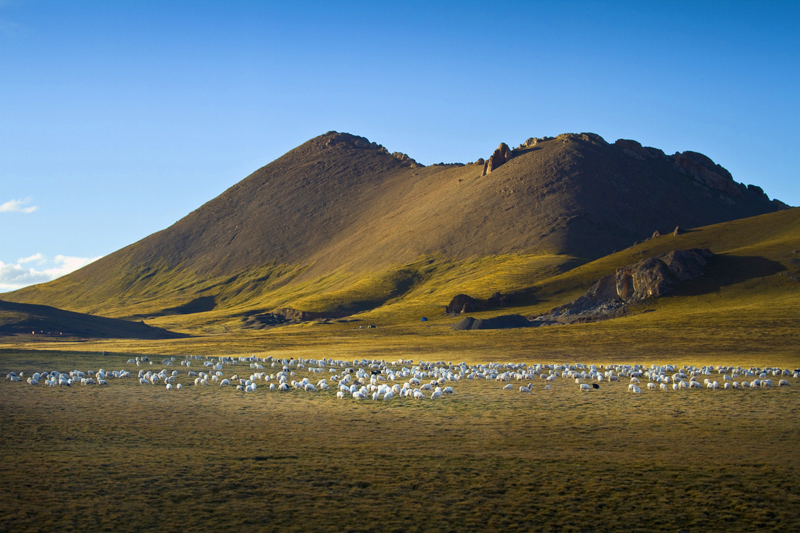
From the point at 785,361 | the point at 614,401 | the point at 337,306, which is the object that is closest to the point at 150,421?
the point at 614,401

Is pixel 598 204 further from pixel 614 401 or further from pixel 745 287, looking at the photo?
pixel 614 401

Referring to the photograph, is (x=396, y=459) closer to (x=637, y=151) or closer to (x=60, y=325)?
(x=60, y=325)

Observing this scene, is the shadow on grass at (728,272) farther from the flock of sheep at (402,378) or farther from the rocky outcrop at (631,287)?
the flock of sheep at (402,378)

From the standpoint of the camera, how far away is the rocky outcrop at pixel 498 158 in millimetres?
179875

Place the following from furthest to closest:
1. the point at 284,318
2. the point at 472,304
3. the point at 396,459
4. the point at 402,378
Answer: the point at 284,318, the point at 472,304, the point at 402,378, the point at 396,459

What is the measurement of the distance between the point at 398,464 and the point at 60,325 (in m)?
80.9

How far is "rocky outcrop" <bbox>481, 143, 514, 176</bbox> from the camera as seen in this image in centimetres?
17988

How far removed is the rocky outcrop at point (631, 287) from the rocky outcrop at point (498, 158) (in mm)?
100743

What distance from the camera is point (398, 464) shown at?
13.5 metres

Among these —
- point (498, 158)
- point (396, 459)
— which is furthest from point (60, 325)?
point (498, 158)

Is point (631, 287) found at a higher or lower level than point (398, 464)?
higher

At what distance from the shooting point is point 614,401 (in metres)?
22.6

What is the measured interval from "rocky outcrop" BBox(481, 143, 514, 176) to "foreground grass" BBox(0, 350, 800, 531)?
160576mm

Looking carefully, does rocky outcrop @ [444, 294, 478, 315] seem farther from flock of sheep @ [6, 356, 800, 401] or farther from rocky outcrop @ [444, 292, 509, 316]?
flock of sheep @ [6, 356, 800, 401]
